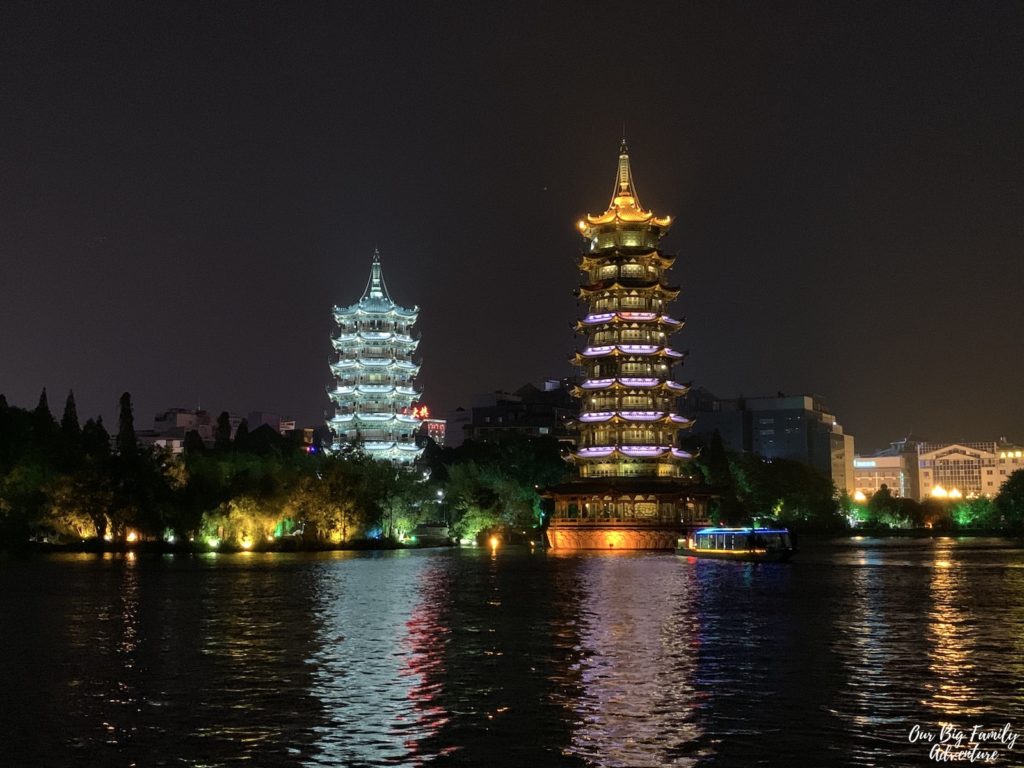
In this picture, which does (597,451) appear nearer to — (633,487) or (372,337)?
(633,487)

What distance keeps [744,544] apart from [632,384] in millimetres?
27733

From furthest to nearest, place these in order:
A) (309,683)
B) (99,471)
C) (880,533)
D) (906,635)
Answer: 1. (880,533)
2. (99,471)
3. (906,635)
4. (309,683)

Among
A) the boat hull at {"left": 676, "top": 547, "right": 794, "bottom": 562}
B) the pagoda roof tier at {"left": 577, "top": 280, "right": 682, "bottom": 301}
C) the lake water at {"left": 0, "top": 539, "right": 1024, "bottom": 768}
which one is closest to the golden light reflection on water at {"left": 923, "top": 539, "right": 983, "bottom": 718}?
the lake water at {"left": 0, "top": 539, "right": 1024, "bottom": 768}

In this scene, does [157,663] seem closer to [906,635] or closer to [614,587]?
[906,635]

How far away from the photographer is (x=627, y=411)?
117 meters

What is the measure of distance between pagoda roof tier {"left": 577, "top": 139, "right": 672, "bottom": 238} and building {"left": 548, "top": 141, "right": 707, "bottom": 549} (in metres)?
0.18

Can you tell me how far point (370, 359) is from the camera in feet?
550

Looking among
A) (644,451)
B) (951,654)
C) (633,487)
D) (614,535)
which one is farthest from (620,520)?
(951,654)

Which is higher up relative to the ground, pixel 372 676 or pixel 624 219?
pixel 624 219

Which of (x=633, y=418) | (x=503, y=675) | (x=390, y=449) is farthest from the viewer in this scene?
(x=390, y=449)

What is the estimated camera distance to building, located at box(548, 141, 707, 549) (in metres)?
114

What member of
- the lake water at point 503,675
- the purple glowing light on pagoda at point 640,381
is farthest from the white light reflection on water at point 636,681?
the purple glowing light on pagoda at point 640,381

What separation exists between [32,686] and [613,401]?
94630 millimetres

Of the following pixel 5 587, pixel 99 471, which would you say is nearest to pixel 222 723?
pixel 5 587
